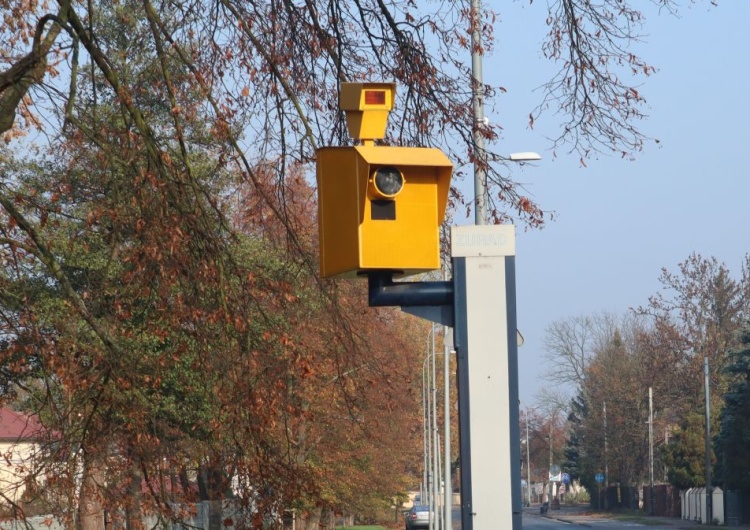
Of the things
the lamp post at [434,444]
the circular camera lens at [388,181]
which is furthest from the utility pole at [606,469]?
the circular camera lens at [388,181]

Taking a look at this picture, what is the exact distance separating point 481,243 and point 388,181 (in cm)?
61

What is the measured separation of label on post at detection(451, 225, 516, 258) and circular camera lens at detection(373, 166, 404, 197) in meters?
0.47

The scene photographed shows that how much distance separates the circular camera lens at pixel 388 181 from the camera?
15.0ft

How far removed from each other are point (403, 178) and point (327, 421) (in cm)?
2483

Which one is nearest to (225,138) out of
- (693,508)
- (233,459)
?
(233,459)

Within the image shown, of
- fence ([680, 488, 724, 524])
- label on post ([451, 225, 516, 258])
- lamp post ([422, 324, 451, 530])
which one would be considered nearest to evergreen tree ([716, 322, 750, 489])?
fence ([680, 488, 724, 524])

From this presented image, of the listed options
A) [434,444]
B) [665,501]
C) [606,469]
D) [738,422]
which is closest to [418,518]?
[665,501]

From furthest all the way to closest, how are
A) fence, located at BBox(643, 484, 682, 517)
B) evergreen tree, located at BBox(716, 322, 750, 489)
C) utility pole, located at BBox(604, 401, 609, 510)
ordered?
utility pole, located at BBox(604, 401, 609, 510)
fence, located at BBox(643, 484, 682, 517)
evergreen tree, located at BBox(716, 322, 750, 489)

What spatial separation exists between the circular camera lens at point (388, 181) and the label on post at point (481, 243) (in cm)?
47

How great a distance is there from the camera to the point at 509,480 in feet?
15.5

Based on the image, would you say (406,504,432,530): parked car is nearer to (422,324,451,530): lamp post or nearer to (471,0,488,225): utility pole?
(422,324,451,530): lamp post

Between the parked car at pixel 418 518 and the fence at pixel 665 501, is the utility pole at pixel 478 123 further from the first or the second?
the fence at pixel 665 501

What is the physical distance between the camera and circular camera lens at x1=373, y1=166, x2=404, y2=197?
458 centimetres

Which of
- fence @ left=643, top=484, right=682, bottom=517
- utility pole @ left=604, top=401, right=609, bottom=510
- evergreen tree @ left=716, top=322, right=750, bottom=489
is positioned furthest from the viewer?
utility pole @ left=604, top=401, right=609, bottom=510
